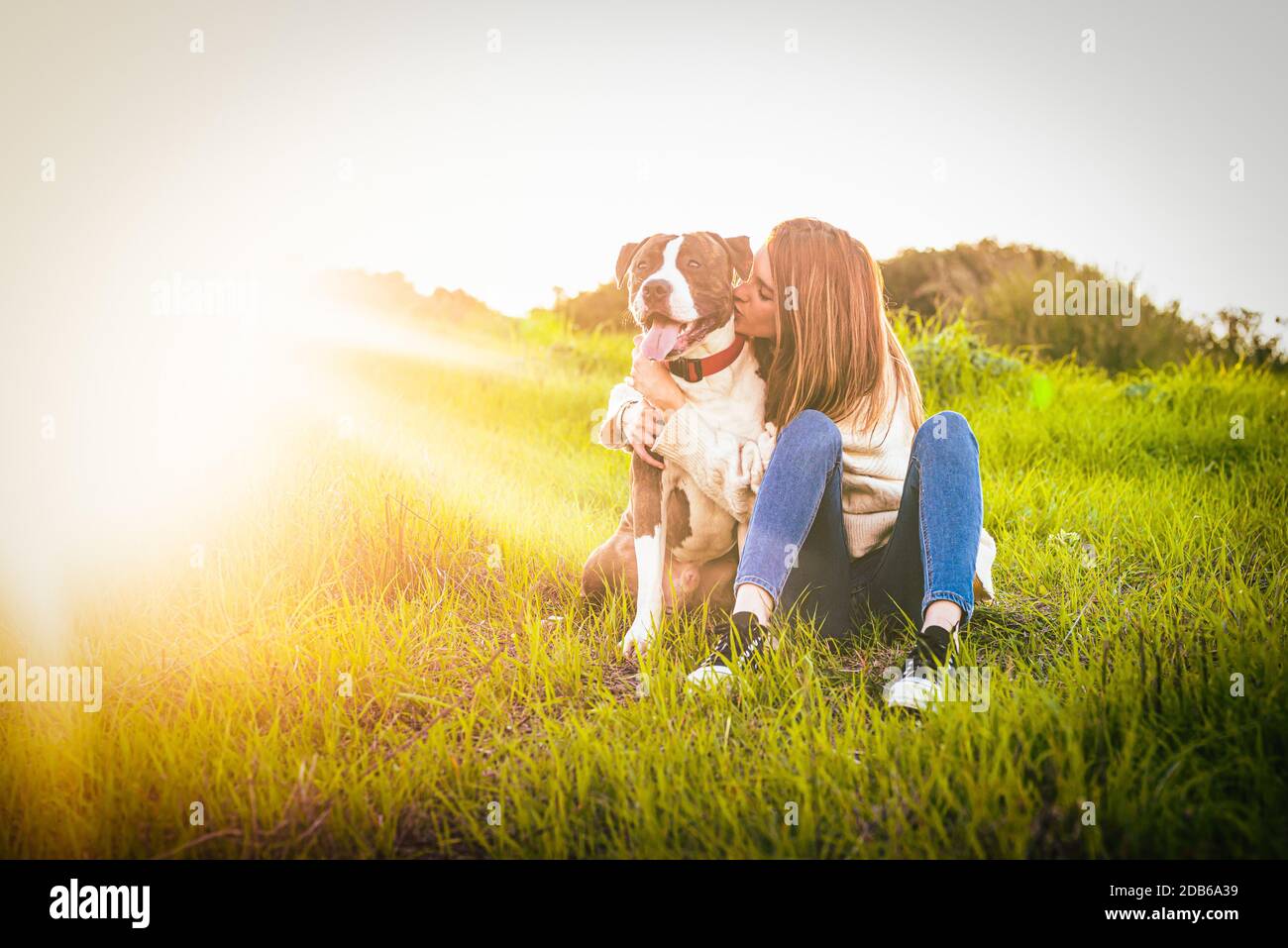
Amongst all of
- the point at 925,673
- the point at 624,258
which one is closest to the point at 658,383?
the point at 624,258

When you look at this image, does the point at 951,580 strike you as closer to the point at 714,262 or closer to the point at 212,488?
the point at 714,262

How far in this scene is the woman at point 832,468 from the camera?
227 cm

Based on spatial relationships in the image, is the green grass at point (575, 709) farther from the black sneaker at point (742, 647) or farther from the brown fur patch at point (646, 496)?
the brown fur patch at point (646, 496)

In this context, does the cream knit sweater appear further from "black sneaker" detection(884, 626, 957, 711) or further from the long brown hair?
"black sneaker" detection(884, 626, 957, 711)

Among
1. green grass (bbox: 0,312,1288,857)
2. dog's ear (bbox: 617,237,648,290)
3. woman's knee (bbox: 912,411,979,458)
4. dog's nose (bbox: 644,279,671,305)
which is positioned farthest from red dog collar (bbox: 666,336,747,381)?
green grass (bbox: 0,312,1288,857)

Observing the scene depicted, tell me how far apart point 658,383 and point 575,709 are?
3.52ft

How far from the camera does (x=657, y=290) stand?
2559 mm

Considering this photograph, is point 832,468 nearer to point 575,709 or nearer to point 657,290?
point 657,290

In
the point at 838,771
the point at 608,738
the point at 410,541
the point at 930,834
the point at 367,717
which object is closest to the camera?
the point at 930,834

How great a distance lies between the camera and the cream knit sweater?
255cm

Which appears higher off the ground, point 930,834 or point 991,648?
point 991,648

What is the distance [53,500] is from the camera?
3.50 metres
